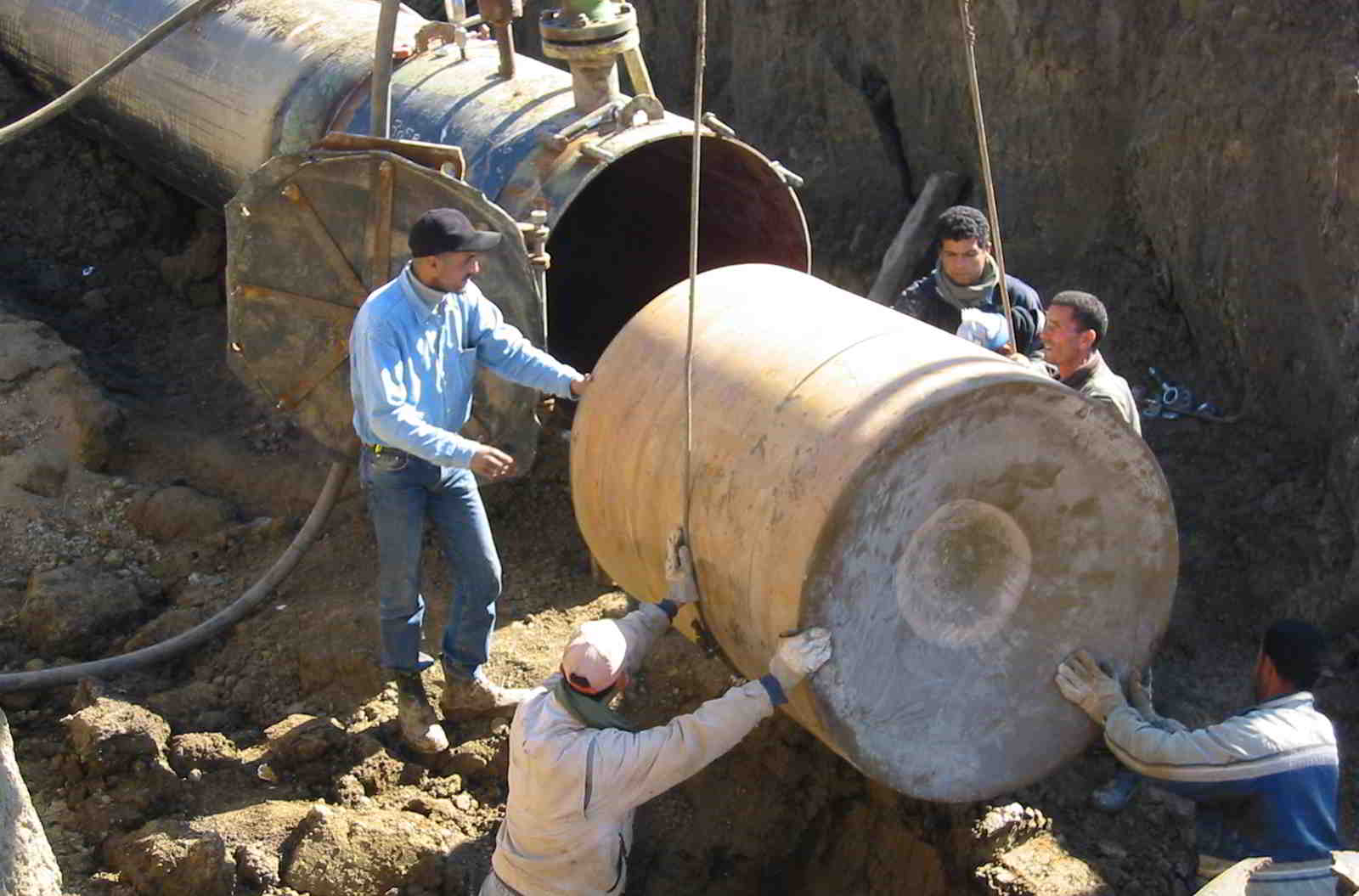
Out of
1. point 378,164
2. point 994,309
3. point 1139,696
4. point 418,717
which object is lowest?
point 418,717

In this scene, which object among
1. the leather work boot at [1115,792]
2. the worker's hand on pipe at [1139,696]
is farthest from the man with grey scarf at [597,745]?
the leather work boot at [1115,792]

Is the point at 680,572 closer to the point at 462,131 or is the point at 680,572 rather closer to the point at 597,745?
the point at 597,745

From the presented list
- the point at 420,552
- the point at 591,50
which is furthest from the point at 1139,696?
the point at 591,50

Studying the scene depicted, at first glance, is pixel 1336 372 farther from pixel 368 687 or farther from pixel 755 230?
pixel 368 687

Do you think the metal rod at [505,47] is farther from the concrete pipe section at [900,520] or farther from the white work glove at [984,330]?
the white work glove at [984,330]

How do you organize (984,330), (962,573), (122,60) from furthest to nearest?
(122,60)
(984,330)
(962,573)

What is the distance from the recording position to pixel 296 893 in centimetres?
514

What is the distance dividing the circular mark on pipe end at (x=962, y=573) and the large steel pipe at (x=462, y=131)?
217cm

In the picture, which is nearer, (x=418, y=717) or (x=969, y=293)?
(x=418, y=717)

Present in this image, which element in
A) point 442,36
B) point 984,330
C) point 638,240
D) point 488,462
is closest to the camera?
point 488,462

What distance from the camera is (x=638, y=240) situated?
786 centimetres

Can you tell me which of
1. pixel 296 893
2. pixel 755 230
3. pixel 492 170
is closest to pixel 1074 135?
pixel 755 230

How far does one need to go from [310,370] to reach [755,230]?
2157 millimetres

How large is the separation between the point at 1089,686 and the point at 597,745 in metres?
1.51
